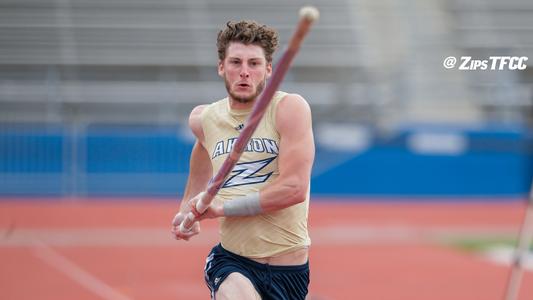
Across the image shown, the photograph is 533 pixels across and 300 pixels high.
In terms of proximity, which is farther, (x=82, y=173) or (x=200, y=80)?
(x=200, y=80)

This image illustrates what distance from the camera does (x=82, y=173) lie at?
21484 mm

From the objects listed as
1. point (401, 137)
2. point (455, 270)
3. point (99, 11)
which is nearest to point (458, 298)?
point (455, 270)

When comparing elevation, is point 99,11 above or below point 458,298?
above

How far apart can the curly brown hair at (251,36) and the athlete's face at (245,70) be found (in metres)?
0.02

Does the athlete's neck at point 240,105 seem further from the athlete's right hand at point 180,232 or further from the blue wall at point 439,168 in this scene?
the blue wall at point 439,168

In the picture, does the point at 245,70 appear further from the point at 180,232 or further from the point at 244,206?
the point at 180,232

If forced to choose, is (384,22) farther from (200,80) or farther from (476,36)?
Result: (200,80)

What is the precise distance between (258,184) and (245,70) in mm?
558

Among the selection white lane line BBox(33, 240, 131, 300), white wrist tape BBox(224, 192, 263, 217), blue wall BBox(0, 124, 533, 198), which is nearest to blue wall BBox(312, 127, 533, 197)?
blue wall BBox(0, 124, 533, 198)

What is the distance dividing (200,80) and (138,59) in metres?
1.62

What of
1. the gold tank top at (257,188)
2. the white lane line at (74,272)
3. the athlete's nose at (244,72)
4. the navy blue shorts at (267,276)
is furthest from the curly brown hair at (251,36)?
the white lane line at (74,272)

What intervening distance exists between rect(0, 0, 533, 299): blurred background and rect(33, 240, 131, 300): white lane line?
21.1 ft

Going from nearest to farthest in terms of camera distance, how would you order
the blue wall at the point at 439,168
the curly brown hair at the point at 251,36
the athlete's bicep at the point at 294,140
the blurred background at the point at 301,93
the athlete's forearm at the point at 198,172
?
the athlete's bicep at the point at 294,140, the curly brown hair at the point at 251,36, the athlete's forearm at the point at 198,172, the blurred background at the point at 301,93, the blue wall at the point at 439,168

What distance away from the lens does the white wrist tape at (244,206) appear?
4.38 meters
